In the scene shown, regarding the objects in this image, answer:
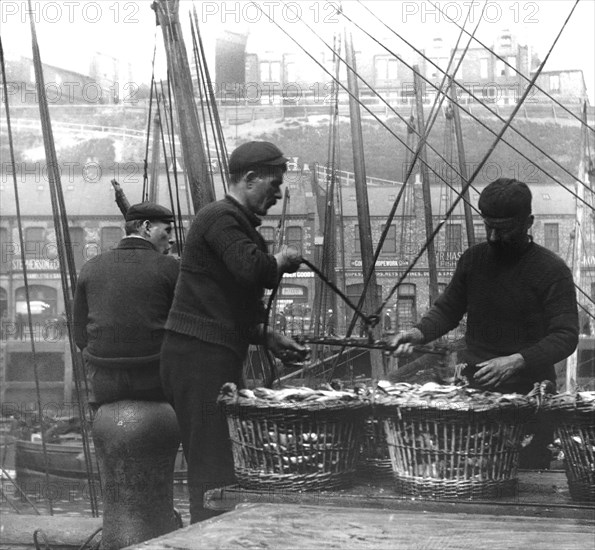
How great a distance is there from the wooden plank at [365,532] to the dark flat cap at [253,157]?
1591 millimetres

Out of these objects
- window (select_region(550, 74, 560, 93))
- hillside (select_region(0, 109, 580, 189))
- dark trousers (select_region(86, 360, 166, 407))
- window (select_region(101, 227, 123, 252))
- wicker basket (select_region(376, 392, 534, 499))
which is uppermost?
window (select_region(550, 74, 560, 93))

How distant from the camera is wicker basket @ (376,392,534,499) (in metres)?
2.56

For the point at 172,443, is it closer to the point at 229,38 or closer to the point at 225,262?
the point at 225,262

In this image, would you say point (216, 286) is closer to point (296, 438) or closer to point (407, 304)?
point (296, 438)

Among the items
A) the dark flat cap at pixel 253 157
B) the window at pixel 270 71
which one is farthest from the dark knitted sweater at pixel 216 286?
the window at pixel 270 71

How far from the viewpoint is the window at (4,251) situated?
39.4 meters

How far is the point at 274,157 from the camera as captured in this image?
10.9 feet

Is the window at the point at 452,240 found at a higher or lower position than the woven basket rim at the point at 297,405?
lower

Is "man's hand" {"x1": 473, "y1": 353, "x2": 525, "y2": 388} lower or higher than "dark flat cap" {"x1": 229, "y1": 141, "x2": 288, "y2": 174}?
lower

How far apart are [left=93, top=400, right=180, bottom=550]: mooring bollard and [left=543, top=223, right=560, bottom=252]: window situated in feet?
115

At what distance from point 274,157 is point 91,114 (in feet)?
198

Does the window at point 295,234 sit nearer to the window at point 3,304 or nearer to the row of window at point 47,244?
the row of window at point 47,244

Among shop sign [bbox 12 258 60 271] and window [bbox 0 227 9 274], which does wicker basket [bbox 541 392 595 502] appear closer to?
window [bbox 0 227 9 274]

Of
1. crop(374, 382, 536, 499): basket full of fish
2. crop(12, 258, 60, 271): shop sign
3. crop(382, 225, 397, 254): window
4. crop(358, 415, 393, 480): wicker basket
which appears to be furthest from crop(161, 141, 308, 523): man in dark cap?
crop(12, 258, 60, 271): shop sign
